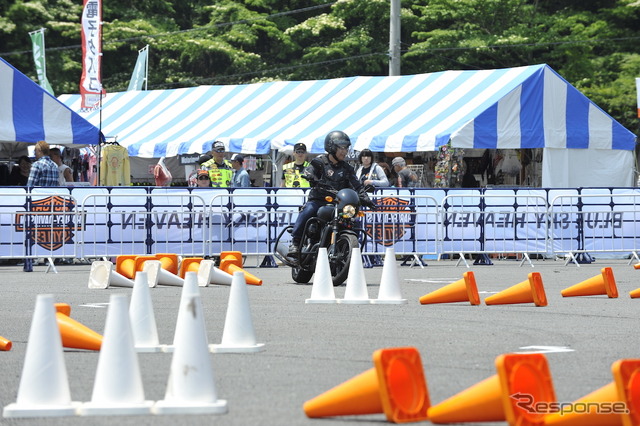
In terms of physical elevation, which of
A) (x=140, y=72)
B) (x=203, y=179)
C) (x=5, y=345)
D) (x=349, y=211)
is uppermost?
(x=140, y=72)

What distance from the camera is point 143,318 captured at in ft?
27.1

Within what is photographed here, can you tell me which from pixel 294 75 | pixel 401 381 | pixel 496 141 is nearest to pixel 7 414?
pixel 401 381

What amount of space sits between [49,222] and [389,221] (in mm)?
5314

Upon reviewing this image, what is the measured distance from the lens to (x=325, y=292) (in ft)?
40.8

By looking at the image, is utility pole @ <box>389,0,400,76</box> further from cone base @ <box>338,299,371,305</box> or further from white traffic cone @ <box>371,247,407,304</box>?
cone base @ <box>338,299,371,305</box>

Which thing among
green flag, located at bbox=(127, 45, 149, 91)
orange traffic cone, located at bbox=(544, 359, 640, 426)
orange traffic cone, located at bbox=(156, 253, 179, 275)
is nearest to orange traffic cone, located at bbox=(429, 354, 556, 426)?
orange traffic cone, located at bbox=(544, 359, 640, 426)

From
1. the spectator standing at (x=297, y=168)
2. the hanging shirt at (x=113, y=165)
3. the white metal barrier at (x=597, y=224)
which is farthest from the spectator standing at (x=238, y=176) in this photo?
the white metal barrier at (x=597, y=224)

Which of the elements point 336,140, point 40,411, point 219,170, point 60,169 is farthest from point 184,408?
point 60,169

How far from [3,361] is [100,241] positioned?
11329 mm

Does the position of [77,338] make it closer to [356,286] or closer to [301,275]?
[356,286]

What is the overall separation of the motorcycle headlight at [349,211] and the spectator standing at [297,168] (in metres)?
6.19

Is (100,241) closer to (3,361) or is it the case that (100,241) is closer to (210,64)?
(3,361)

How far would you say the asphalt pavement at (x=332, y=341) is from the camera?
654 centimetres

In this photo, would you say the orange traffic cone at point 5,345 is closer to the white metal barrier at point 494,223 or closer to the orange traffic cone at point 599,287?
the orange traffic cone at point 599,287
